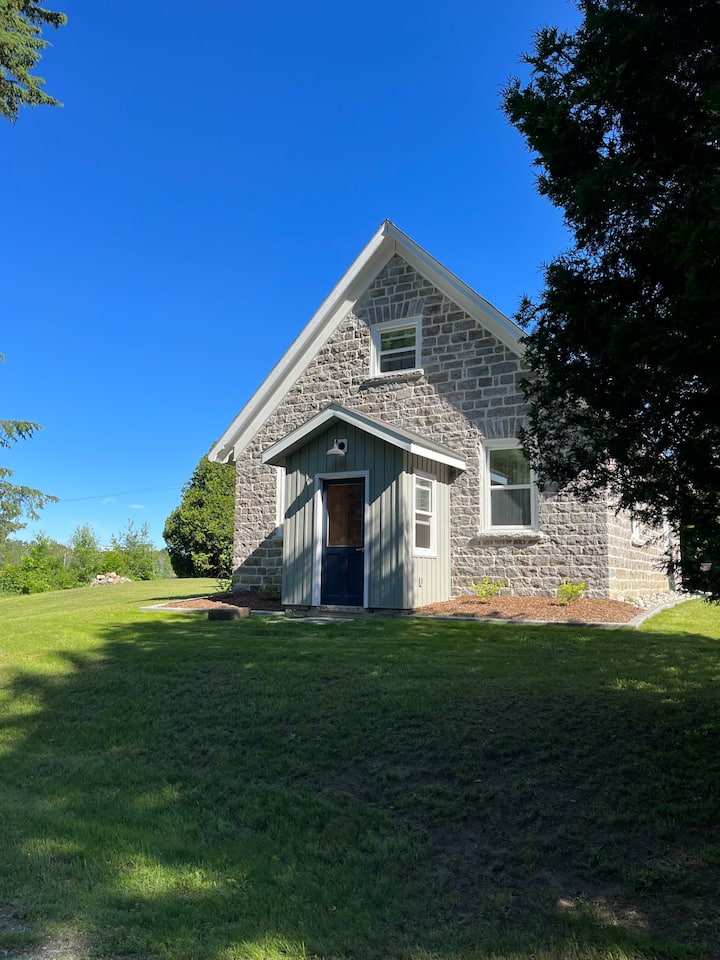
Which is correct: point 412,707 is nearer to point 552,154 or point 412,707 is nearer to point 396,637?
point 396,637

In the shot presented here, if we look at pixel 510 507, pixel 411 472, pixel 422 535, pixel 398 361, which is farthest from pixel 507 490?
pixel 398 361

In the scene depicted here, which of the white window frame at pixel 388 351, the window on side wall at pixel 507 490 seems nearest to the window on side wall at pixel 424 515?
the window on side wall at pixel 507 490

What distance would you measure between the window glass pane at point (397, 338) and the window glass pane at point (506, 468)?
335cm

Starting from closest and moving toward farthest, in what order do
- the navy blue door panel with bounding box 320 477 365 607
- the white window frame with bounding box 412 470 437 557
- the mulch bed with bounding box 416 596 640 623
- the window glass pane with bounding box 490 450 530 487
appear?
1. the mulch bed with bounding box 416 596 640 623
2. the white window frame with bounding box 412 470 437 557
3. the navy blue door panel with bounding box 320 477 365 607
4. the window glass pane with bounding box 490 450 530 487

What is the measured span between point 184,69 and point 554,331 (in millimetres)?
15942

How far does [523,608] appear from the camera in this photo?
12555 millimetres

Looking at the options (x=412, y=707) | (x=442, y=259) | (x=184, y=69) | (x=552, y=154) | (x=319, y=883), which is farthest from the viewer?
(x=184, y=69)

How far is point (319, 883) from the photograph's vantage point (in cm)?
364

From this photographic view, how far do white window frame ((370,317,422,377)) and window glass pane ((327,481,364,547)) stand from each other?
3.55m

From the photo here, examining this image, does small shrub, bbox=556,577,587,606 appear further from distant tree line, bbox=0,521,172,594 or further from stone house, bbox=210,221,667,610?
distant tree line, bbox=0,521,172,594

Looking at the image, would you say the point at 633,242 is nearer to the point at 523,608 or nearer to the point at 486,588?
the point at 523,608

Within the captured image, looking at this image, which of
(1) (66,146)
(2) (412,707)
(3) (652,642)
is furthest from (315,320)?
(2) (412,707)

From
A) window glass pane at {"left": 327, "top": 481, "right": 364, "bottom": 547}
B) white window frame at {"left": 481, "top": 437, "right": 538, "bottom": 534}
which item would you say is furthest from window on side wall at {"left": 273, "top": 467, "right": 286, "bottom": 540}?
white window frame at {"left": 481, "top": 437, "right": 538, "bottom": 534}

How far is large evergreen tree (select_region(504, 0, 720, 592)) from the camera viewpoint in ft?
12.4
